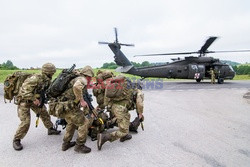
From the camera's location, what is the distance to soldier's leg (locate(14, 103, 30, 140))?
3.61m

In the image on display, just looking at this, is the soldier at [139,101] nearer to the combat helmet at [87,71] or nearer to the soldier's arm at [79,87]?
the combat helmet at [87,71]

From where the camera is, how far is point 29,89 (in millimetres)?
3535

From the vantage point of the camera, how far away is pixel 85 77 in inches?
136

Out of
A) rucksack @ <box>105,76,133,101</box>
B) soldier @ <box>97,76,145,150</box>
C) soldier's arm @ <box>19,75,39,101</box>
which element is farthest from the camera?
rucksack @ <box>105,76,133,101</box>

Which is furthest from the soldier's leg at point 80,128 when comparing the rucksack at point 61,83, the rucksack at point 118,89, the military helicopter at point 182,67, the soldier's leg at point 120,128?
the military helicopter at point 182,67

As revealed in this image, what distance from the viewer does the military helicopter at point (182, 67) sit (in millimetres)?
15617

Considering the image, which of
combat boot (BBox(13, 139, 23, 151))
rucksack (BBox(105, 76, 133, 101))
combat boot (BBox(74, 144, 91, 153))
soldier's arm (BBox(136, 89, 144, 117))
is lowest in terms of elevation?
combat boot (BBox(74, 144, 91, 153))

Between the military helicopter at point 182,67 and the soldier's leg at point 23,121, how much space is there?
39.5ft

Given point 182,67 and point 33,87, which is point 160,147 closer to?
point 33,87

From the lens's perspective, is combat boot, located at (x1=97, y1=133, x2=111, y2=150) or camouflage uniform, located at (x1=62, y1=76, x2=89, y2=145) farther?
combat boot, located at (x1=97, y1=133, x2=111, y2=150)

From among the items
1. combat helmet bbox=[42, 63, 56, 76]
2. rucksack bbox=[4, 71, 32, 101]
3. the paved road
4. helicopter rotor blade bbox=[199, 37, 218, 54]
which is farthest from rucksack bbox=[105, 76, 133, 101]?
helicopter rotor blade bbox=[199, 37, 218, 54]

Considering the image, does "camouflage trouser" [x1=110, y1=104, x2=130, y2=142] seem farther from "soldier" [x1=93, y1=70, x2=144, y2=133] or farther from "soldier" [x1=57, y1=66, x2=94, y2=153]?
"soldier" [x1=57, y1=66, x2=94, y2=153]

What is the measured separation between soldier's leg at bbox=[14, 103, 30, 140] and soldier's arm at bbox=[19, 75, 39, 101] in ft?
0.98

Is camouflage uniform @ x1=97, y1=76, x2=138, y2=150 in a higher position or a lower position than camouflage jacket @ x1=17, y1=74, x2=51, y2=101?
lower
